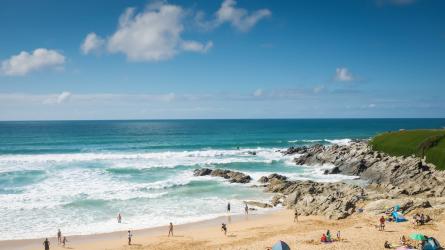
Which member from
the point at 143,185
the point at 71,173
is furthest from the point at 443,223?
the point at 71,173

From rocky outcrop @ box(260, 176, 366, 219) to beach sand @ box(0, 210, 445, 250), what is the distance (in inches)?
58.5

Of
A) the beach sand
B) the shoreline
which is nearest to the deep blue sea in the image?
the shoreline

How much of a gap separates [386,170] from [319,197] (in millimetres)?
18591

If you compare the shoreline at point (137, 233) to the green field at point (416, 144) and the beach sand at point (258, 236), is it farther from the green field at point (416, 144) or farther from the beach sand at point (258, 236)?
the green field at point (416, 144)

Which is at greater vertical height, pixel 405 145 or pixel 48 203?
pixel 405 145

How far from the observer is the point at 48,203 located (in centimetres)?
4191

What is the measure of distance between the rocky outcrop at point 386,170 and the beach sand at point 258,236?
11095mm

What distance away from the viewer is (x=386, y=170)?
53906 millimetres

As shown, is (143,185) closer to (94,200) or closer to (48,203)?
(94,200)

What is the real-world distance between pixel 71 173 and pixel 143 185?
51.7 feet

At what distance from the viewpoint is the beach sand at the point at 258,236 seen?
2870 cm

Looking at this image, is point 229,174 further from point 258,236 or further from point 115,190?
point 258,236

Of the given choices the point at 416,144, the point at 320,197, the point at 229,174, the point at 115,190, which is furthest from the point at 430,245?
the point at 416,144

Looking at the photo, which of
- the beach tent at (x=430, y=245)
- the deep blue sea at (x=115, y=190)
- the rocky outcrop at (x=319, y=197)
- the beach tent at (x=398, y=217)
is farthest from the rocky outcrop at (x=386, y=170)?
the beach tent at (x=430, y=245)
